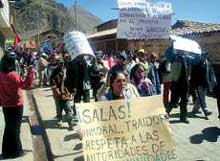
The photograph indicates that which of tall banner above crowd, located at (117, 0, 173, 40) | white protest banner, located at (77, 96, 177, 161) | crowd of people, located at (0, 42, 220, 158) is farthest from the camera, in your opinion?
tall banner above crowd, located at (117, 0, 173, 40)

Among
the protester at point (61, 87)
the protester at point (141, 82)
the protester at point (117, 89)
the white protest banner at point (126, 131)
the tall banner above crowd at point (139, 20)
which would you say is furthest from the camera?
the protester at point (61, 87)

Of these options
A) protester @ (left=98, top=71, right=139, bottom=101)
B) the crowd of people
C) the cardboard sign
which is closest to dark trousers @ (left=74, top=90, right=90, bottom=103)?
the crowd of people

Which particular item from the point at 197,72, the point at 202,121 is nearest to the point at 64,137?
the point at 202,121

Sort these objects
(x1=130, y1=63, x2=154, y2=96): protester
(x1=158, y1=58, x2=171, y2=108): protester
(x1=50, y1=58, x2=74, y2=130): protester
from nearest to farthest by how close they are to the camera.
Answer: (x1=130, y1=63, x2=154, y2=96): protester < (x1=50, y1=58, x2=74, y2=130): protester < (x1=158, y1=58, x2=171, y2=108): protester

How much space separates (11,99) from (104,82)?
10.5 feet

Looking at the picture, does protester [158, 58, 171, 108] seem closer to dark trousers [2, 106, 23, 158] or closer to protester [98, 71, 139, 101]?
dark trousers [2, 106, 23, 158]

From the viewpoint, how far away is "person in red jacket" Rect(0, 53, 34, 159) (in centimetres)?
834

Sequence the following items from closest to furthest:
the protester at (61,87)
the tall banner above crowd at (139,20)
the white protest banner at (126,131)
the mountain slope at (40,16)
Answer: the white protest banner at (126,131)
the tall banner above crowd at (139,20)
the protester at (61,87)
the mountain slope at (40,16)

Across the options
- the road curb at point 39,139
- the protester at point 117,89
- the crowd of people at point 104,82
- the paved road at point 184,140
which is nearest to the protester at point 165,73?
the crowd of people at point 104,82

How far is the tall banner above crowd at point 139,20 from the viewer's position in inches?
351

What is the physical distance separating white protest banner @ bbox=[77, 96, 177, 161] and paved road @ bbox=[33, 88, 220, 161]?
9.43 ft

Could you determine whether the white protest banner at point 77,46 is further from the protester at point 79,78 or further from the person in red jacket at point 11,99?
the protester at point 79,78

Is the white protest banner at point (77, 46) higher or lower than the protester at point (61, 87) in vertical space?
higher

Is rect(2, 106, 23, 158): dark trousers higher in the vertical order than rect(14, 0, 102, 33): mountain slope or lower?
lower
